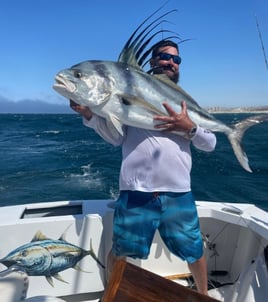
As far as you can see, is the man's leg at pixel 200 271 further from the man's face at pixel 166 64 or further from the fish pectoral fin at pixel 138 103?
the man's face at pixel 166 64

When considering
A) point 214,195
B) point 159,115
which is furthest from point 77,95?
point 214,195

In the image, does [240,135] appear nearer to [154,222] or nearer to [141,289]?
[154,222]

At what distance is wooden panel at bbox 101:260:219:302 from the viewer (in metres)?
1.64

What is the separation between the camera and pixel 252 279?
278 cm

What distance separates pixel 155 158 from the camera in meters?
2.51

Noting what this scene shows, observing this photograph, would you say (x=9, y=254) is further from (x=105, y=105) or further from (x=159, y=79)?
(x=159, y=79)

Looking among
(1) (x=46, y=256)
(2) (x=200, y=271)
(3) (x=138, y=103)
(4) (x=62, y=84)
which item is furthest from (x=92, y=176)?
(4) (x=62, y=84)

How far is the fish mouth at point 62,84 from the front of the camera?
7.29 ft

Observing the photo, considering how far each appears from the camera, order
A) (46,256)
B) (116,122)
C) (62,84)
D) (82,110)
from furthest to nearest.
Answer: (46,256)
(82,110)
(116,122)
(62,84)

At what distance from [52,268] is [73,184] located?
802 cm

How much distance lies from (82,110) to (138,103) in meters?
0.39

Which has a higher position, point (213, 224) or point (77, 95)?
point (77, 95)

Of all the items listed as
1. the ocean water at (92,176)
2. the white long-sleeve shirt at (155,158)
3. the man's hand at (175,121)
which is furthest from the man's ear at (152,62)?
the ocean water at (92,176)

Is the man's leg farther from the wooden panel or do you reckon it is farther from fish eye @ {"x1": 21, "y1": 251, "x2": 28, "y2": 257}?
fish eye @ {"x1": 21, "y1": 251, "x2": 28, "y2": 257}
